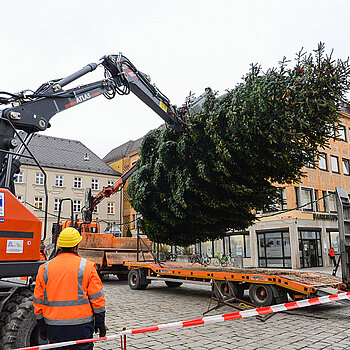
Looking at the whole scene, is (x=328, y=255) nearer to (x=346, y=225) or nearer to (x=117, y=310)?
(x=346, y=225)

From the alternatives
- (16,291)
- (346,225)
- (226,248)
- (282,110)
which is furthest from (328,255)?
(16,291)

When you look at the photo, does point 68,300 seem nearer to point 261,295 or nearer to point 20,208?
point 20,208

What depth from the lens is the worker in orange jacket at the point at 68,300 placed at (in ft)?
12.1

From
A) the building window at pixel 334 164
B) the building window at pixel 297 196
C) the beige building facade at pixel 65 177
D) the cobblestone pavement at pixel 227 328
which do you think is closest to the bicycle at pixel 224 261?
the building window at pixel 297 196

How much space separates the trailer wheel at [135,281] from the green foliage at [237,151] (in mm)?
1671

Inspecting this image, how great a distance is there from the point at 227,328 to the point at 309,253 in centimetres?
2082

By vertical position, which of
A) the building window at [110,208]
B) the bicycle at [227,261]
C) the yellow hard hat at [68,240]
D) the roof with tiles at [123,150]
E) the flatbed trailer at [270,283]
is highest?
the roof with tiles at [123,150]

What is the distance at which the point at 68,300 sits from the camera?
12.2 ft

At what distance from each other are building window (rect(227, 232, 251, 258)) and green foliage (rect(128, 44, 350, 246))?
53.5 ft

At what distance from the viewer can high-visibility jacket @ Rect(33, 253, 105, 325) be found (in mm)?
3715

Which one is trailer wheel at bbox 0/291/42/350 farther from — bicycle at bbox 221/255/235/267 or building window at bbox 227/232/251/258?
building window at bbox 227/232/251/258

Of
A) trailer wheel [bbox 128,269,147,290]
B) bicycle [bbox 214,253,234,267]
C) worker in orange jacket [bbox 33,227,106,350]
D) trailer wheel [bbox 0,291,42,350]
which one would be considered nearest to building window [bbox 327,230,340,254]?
bicycle [bbox 214,253,234,267]

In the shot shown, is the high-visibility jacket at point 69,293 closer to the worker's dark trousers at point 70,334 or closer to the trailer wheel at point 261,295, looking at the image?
the worker's dark trousers at point 70,334

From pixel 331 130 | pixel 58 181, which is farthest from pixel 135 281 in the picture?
pixel 58 181
